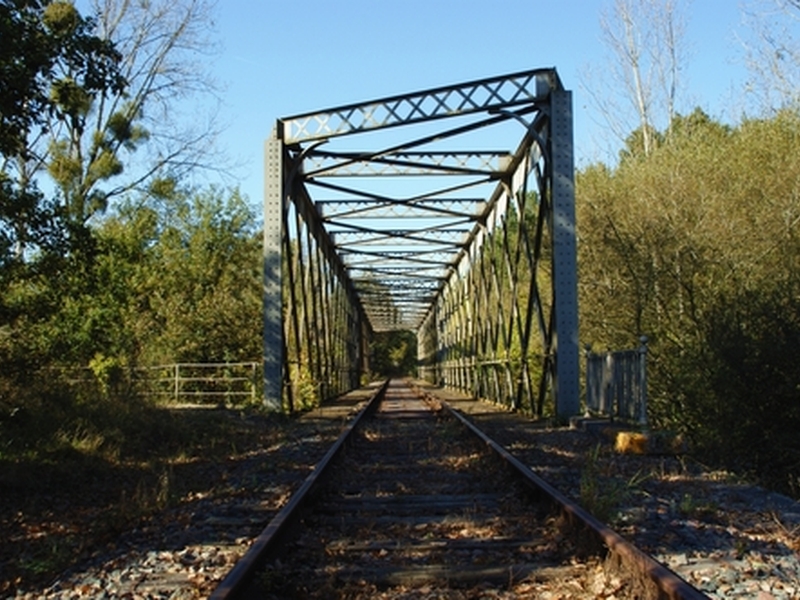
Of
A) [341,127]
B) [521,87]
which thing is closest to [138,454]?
[341,127]

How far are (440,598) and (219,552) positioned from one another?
1.46 m

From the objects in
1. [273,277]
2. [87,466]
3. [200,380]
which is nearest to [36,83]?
[87,466]

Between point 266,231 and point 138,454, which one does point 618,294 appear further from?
point 138,454

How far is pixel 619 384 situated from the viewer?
10930 millimetres

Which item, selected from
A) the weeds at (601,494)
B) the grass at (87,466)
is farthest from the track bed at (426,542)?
the grass at (87,466)

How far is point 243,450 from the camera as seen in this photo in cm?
1060

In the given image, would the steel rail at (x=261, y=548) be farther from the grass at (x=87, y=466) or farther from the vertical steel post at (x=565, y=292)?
the vertical steel post at (x=565, y=292)

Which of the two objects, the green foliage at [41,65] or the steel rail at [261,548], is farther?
the green foliage at [41,65]

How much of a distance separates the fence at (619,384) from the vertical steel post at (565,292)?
0.67 m

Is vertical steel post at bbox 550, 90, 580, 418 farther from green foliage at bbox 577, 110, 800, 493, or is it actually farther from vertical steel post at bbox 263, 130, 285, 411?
vertical steel post at bbox 263, 130, 285, 411

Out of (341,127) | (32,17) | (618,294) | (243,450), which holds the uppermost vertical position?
(341,127)

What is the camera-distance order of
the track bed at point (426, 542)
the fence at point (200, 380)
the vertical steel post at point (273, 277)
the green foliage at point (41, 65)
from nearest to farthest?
the track bed at point (426, 542) < the green foliage at point (41, 65) < the vertical steel post at point (273, 277) < the fence at point (200, 380)

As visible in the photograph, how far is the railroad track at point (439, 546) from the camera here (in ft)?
12.5

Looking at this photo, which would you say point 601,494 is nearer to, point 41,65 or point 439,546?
point 439,546
